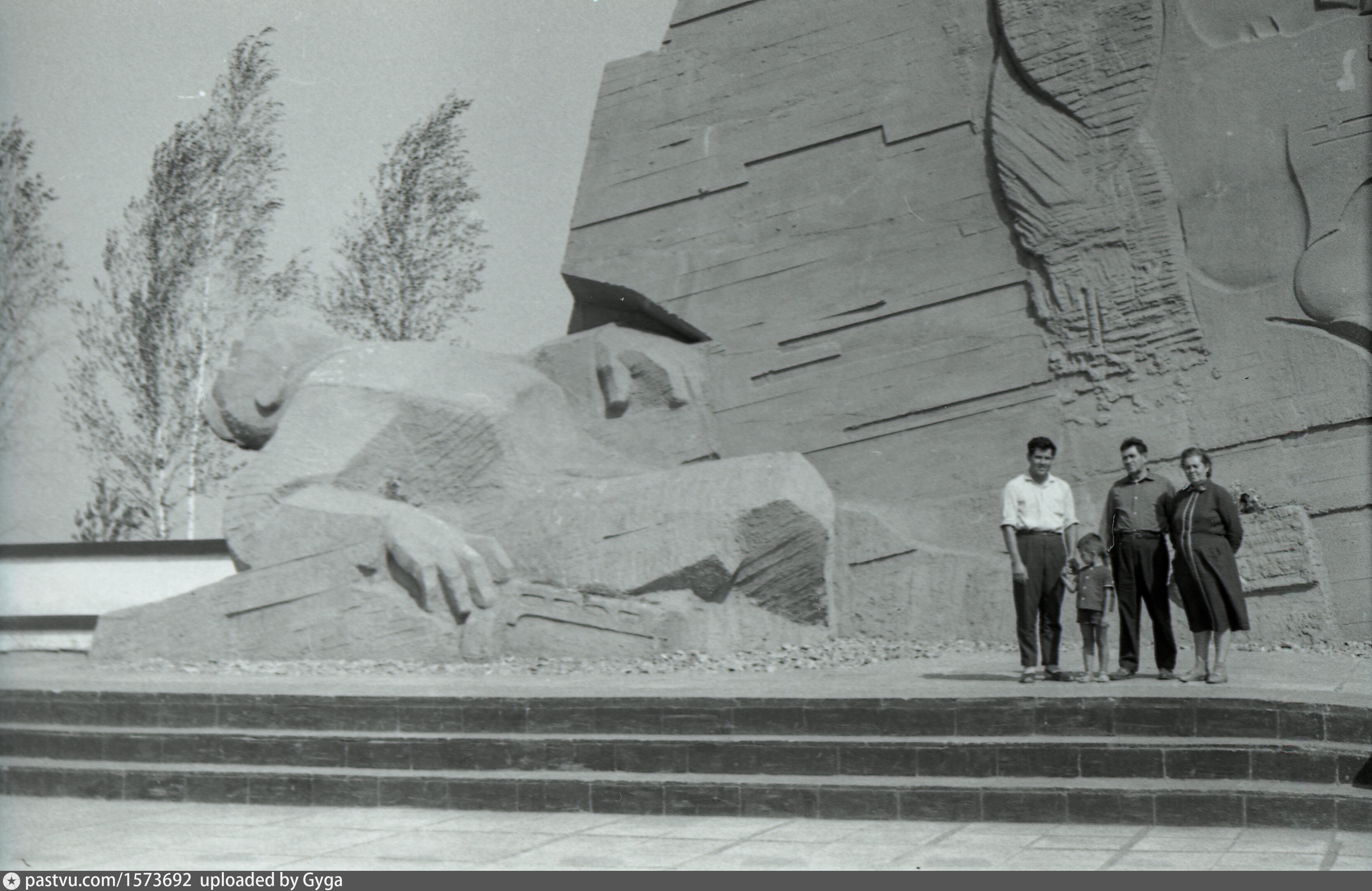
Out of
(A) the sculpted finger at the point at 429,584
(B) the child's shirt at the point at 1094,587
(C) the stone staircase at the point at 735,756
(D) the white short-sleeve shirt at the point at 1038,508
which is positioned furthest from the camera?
(A) the sculpted finger at the point at 429,584

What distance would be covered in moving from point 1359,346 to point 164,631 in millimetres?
6246

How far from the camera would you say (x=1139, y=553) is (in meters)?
4.90

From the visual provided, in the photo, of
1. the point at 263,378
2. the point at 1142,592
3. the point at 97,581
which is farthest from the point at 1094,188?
the point at 97,581

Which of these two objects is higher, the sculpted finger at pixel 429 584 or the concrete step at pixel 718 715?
the sculpted finger at pixel 429 584

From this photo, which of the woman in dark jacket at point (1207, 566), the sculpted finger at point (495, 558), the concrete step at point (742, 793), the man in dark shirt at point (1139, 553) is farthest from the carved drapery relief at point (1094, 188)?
the concrete step at point (742, 793)

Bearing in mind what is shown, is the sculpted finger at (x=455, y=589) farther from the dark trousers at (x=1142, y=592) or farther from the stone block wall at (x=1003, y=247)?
the dark trousers at (x=1142, y=592)

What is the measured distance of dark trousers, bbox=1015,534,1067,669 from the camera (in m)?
4.89

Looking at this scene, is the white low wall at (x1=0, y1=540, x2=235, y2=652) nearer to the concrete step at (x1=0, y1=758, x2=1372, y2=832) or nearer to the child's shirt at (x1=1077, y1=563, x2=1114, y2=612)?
the concrete step at (x1=0, y1=758, x2=1372, y2=832)

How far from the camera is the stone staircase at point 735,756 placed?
3.95 meters

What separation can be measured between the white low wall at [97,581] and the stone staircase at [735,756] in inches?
189

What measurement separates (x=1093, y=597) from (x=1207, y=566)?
0.40 m

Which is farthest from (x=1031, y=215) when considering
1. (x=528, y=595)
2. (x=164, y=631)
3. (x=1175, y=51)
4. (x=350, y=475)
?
(x=164, y=631)

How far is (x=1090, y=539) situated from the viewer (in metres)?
4.95

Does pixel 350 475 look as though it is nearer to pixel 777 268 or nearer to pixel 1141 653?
pixel 777 268
